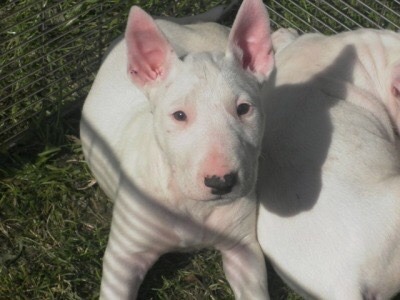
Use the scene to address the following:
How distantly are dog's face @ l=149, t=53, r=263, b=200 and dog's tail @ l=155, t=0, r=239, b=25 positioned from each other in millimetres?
1436

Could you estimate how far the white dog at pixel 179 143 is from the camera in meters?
3.55

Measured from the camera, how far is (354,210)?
3883 millimetres

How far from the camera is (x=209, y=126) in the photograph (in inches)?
139

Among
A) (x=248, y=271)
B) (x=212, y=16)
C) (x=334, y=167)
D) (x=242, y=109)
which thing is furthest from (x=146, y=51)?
(x=212, y=16)

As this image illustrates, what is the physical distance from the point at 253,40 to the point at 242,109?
0.37 meters

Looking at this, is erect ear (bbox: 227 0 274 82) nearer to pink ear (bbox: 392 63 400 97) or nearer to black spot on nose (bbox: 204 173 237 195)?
black spot on nose (bbox: 204 173 237 195)

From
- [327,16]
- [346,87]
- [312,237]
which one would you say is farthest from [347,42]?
[312,237]

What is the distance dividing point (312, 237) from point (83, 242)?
129cm

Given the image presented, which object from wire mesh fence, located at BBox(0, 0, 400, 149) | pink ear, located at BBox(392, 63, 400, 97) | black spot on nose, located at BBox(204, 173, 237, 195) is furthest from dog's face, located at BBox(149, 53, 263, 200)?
wire mesh fence, located at BBox(0, 0, 400, 149)

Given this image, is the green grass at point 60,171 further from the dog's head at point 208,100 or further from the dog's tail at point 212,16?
the dog's head at point 208,100

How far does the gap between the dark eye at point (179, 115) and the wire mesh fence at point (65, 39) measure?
1.44 m

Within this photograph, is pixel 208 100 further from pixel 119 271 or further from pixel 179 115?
pixel 119 271

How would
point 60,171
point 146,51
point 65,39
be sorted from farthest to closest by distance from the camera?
1. point 65,39
2. point 60,171
3. point 146,51

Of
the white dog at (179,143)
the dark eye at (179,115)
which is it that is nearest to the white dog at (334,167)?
the white dog at (179,143)
